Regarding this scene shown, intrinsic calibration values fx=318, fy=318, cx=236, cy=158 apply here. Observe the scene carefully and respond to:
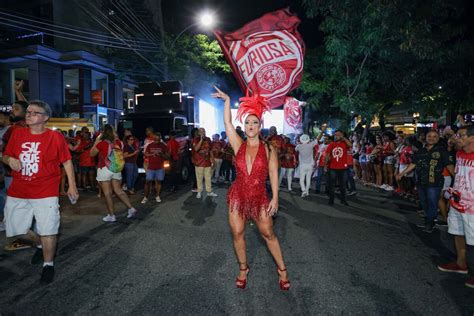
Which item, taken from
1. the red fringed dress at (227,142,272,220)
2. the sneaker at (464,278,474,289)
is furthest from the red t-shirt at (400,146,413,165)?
the red fringed dress at (227,142,272,220)

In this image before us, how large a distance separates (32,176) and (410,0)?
29.0 feet

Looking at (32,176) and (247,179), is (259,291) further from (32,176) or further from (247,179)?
(32,176)

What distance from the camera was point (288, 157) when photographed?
392 inches

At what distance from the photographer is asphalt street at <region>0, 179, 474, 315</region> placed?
3193 mm

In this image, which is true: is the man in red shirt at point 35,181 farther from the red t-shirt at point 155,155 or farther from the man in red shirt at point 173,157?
the man in red shirt at point 173,157

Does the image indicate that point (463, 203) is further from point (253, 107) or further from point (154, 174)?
point (154, 174)

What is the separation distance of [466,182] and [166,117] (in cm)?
904

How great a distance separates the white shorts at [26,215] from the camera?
3656 millimetres

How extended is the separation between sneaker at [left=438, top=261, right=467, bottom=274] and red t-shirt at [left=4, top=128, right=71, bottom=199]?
4937mm

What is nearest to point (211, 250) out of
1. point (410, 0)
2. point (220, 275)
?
point (220, 275)

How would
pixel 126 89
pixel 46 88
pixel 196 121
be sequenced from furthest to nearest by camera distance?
pixel 126 89
pixel 46 88
pixel 196 121

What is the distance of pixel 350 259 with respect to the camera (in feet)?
14.6

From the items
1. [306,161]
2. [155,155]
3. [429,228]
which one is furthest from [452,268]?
[155,155]

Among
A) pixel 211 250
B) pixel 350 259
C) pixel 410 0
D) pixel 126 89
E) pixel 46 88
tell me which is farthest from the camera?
pixel 126 89
